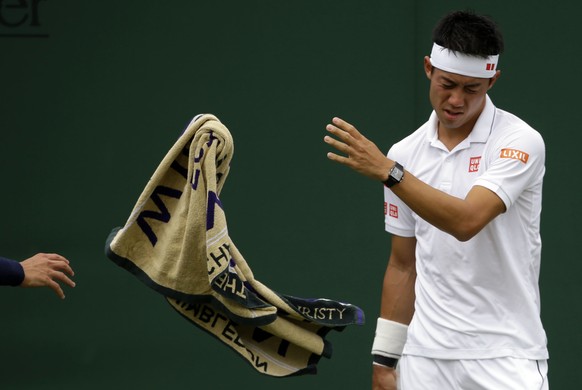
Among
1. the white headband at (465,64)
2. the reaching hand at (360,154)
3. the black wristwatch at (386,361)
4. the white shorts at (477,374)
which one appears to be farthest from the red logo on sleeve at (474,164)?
the black wristwatch at (386,361)

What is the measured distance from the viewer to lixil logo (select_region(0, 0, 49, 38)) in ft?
17.6

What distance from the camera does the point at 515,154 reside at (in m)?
3.93

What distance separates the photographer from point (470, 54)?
158 inches

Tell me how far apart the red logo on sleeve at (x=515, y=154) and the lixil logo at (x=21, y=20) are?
7.19ft

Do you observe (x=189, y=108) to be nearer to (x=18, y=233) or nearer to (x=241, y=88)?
(x=241, y=88)

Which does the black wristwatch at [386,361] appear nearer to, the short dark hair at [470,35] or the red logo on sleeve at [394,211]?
the red logo on sleeve at [394,211]

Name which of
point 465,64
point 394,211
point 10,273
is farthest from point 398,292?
point 10,273

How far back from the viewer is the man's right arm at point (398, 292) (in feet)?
14.1

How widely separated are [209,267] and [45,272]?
649mm

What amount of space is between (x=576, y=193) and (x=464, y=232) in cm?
181

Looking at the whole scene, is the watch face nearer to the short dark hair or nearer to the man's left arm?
the man's left arm

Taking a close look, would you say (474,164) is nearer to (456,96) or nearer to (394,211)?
(456,96)

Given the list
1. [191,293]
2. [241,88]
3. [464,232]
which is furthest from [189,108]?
[464,232]

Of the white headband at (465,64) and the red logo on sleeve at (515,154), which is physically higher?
the white headband at (465,64)
